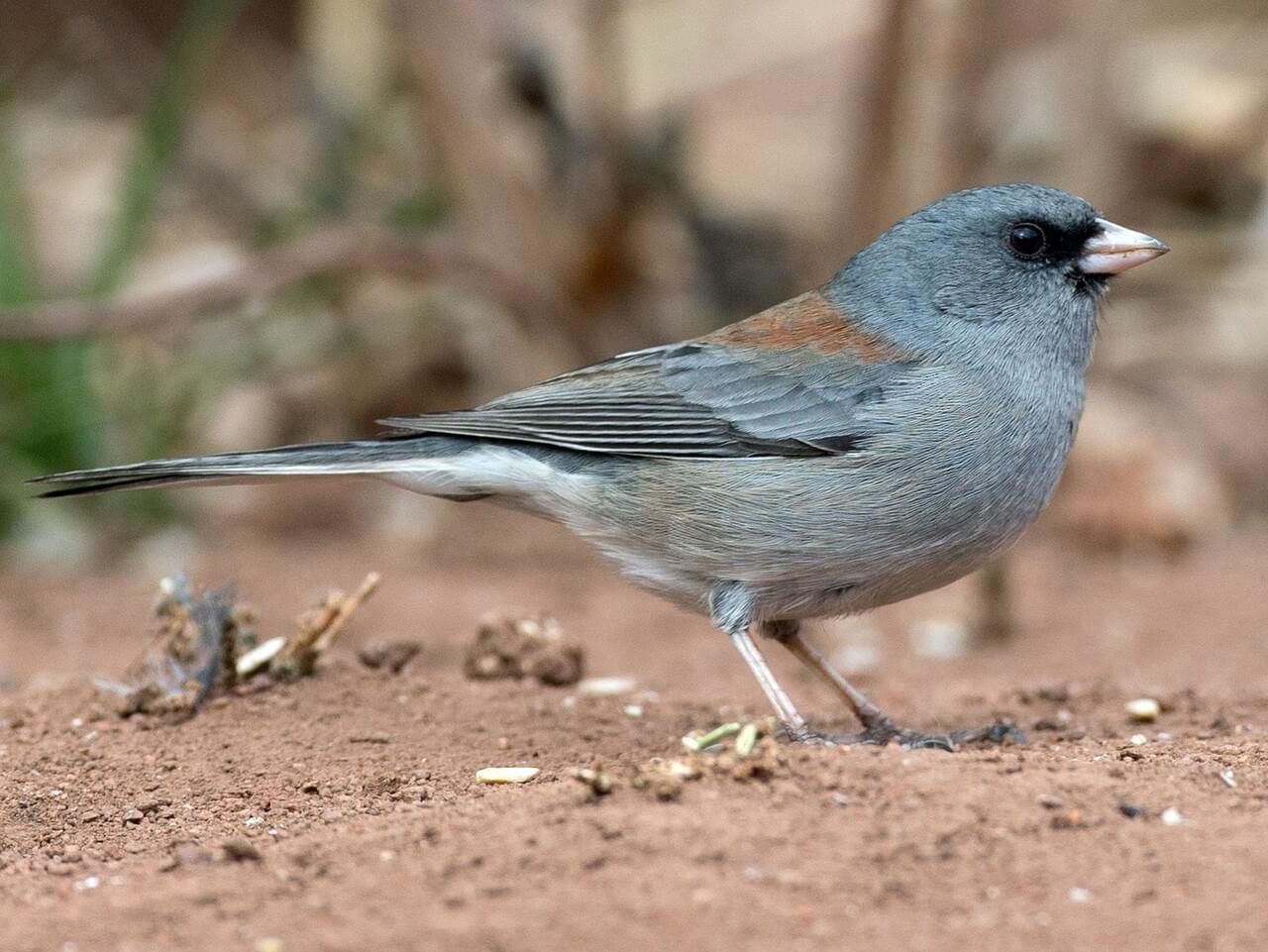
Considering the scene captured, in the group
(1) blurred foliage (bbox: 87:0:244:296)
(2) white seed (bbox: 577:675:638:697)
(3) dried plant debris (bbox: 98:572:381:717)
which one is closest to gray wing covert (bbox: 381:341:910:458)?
(3) dried plant debris (bbox: 98:572:381:717)

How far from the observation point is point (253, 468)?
410 cm

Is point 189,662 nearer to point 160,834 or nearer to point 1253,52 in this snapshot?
point 160,834

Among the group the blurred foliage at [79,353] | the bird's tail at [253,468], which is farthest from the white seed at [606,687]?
the blurred foliage at [79,353]

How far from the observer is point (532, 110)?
7.72 m

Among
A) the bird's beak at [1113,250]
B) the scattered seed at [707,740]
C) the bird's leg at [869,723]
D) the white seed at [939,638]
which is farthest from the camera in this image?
the white seed at [939,638]

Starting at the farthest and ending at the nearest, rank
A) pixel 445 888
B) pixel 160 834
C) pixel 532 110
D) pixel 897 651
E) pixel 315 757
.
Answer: pixel 532 110 < pixel 897 651 < pixel 315 757 < pixel 160 834 < pixel 445 888

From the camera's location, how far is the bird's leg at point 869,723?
403 cm

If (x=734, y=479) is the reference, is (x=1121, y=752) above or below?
below

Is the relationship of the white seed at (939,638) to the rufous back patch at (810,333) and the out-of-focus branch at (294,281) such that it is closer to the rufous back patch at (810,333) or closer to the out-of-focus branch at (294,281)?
the rufous back patch at (810,333)

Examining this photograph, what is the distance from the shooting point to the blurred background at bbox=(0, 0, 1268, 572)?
706 centimetres

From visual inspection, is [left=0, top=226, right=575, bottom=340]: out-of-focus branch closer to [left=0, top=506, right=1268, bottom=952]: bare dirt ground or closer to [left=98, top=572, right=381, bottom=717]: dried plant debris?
[left=0, top=506, right=1268, bottom=952]: bare dirt ground

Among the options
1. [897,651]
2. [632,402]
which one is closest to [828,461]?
[632,402]

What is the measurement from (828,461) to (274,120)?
8.68m

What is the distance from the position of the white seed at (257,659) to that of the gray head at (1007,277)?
1.90 m
